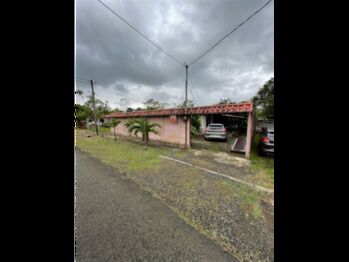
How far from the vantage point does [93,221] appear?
104 inches

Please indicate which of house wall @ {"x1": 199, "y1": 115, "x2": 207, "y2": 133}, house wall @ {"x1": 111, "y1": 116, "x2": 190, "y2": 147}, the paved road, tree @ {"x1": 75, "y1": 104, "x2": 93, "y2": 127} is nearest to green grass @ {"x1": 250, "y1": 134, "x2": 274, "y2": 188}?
the paved road

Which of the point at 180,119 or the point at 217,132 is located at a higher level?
the point at 180,119

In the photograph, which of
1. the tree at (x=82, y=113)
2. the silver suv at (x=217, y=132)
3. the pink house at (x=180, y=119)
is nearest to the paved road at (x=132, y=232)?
the pink house at (x=180, y=119)

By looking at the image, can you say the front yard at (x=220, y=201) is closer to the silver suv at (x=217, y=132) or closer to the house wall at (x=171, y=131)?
the house wall at (x=171, y=131)

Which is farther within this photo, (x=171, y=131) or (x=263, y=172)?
(x=171, y=131)

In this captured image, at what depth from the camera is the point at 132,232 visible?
2383mm

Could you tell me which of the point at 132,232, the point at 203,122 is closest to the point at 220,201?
the point at 132,232

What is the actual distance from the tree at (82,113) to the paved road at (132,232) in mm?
27271

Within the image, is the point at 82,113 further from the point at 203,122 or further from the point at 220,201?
the point at 220,201

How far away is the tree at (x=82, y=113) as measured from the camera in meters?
26.4

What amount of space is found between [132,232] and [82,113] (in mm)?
29243
